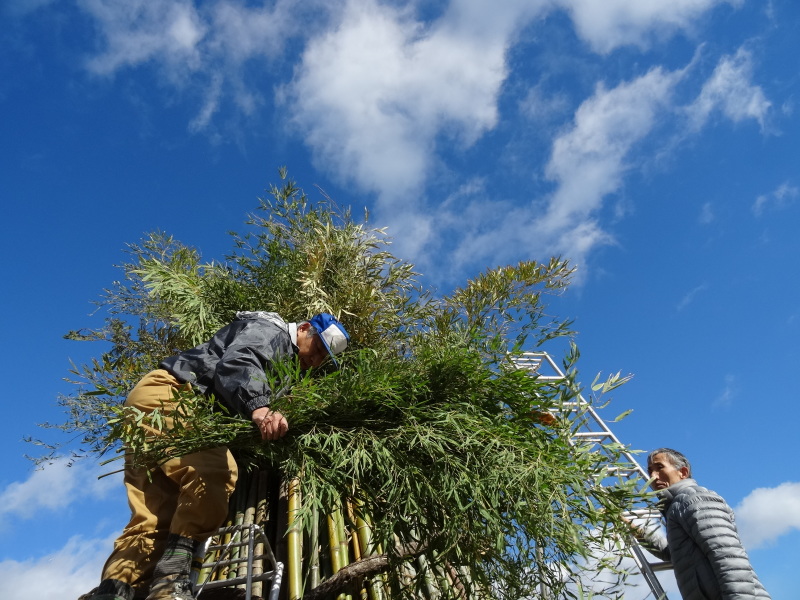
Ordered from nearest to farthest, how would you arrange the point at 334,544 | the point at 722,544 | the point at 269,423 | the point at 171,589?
the point at 171,589
the point at 269,423
the point at 722,544
the point at 334,544

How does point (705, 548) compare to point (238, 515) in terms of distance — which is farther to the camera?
point (238, 515)

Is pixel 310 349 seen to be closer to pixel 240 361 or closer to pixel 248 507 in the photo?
pixel 240 361

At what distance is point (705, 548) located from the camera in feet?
7.45

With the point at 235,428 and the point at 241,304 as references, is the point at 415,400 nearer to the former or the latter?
the point at 235,428

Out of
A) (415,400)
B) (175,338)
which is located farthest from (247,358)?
(175,338)

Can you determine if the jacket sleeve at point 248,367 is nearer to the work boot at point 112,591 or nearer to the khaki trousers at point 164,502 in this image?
the khaki trousers at point 164,502

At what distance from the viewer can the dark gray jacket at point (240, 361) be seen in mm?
2027

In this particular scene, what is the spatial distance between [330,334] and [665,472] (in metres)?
1.57

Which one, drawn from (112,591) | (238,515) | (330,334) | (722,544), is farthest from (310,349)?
(722,544)

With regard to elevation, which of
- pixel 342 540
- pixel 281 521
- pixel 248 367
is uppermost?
pixel 248 367

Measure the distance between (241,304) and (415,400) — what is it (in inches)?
57.8

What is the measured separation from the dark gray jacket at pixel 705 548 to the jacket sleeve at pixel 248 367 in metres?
1.44

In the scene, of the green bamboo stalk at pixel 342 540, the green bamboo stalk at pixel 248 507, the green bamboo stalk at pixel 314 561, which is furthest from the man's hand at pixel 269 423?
the green bamboo stalk at pixel 248 507

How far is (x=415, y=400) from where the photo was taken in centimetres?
212
